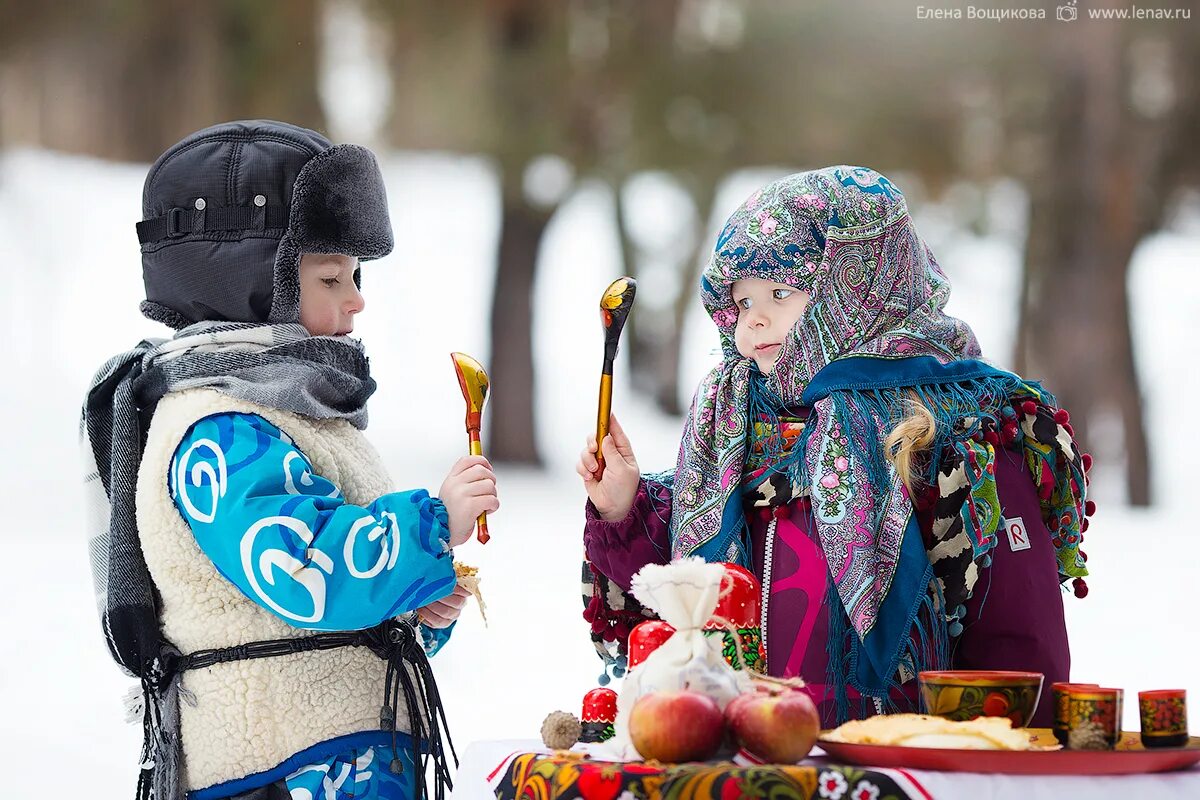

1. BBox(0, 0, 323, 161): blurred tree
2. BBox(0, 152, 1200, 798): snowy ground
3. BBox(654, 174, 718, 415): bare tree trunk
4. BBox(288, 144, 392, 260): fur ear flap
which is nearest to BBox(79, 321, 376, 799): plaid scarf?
BBox(288, 144, 392, 260): fur ear flap

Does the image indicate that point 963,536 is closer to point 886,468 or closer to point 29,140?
point 886,468

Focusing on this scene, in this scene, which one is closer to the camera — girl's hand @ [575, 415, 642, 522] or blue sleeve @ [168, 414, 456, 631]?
blue sleeve @ [168, 414, 456, 631]

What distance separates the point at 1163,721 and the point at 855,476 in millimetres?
466

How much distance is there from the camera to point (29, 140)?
6.53 meters

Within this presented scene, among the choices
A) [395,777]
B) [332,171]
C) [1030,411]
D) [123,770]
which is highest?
[332,171]

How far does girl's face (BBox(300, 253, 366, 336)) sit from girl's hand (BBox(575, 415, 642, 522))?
0.35m

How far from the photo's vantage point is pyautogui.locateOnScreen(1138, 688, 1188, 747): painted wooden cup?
1201mm

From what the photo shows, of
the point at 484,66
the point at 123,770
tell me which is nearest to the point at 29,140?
the point at 484,66

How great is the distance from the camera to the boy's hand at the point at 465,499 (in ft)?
4.86

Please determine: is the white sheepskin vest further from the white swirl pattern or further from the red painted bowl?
the red painted bowl

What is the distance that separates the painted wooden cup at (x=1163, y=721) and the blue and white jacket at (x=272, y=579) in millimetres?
728

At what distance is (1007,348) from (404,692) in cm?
828

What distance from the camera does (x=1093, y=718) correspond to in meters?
1.19

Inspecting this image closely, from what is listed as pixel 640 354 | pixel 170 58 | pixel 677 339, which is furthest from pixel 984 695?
pixel 640 354
